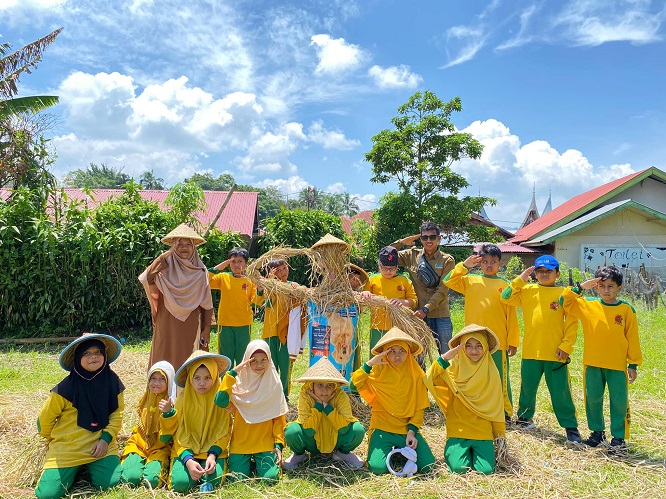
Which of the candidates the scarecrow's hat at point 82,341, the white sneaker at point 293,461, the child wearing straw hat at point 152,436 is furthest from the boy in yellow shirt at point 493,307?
the scarecrow's hat at point 82,341

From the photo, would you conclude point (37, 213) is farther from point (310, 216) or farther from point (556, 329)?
point (556, 329)

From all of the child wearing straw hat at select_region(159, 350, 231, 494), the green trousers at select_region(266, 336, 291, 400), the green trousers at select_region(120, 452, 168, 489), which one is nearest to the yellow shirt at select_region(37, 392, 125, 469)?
the green trousers at select_region(120, 452, 168, 489)

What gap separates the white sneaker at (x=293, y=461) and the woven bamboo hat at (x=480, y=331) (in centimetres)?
153

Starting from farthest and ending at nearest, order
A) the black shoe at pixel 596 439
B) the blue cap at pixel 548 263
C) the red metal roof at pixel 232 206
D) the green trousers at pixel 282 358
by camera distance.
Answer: the red metal roof at pixel 232 206 → the green trousers at pixel 282 358 → the blue cap at pixel 548 263 → the black shoe at pixel 596 439

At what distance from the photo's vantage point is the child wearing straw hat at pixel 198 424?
328cm

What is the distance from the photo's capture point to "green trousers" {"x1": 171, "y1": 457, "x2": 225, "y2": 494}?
315 cm

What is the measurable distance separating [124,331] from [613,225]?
16025 mm

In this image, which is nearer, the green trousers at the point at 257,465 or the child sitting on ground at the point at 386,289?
the green trousers at the point at 257,465

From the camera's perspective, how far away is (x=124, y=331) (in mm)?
9227

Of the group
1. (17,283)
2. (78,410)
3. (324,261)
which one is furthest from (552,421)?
(17,283)

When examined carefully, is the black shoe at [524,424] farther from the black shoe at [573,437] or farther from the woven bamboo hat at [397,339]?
the woven bamboo hat at [397,339]

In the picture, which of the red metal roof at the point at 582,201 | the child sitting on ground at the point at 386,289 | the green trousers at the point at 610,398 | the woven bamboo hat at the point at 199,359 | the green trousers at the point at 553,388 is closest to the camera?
the woven bamboo hat at the point at 199,359

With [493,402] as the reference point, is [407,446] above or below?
below

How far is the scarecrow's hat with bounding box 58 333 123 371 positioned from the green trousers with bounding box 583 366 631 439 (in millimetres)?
4004
